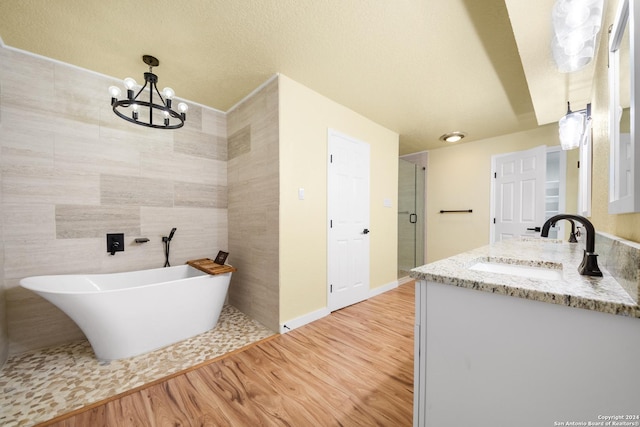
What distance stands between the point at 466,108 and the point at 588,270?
2642 millimetres

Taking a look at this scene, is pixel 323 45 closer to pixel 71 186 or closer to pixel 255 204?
pixel 255 204

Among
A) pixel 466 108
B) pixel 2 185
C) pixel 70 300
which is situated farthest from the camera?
pixel 466 108

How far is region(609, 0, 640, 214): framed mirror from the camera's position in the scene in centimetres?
70

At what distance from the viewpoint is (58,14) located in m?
1.56

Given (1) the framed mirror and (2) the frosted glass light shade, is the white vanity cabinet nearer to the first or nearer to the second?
(1) the framed mirror

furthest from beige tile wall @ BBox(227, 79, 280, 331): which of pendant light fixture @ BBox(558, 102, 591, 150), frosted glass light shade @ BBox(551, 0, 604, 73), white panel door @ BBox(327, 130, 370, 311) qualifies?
pendant light fixture @ BBox(558, 102, 591, 150)

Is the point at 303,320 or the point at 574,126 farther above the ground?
the point at 574,126

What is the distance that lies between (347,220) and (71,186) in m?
2.69

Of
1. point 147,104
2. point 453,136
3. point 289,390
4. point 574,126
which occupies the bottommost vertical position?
point 289,390

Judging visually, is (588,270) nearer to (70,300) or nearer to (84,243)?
(70,300)

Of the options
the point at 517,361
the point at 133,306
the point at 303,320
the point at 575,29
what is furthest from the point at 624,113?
the point at 133,306

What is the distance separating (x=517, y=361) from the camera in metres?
0.74

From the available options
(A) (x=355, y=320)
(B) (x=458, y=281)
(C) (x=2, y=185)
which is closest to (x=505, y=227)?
(A) (x=355, y=320)

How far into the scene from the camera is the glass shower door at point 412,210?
4.64m
